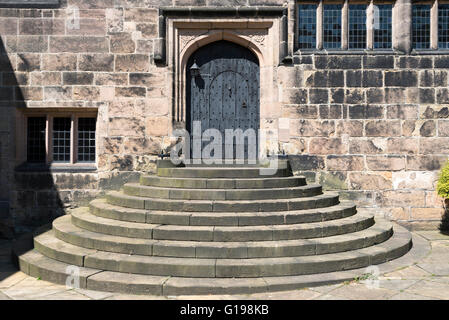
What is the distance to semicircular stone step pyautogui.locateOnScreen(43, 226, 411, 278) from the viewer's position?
4.54m

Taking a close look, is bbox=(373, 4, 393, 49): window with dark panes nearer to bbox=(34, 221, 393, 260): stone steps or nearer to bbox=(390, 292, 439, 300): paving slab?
bbox=(34, 221, 393, 260): stone steps

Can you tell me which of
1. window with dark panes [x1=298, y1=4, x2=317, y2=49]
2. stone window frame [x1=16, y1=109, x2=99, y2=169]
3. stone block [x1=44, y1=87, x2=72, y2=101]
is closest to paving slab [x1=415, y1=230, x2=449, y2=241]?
window with dark panes [x1=298, y1=4, x2=317, y2=49]

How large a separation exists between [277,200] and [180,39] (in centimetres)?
474

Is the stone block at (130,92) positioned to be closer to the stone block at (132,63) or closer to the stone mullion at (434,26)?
the stone block at (132,63)

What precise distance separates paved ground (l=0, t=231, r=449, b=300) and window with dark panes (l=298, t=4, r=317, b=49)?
542cm

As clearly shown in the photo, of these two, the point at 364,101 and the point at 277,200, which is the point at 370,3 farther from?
the point at 277,200

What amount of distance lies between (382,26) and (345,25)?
2.93 feet

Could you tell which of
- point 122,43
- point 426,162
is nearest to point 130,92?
point 122,43

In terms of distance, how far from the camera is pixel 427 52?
7969mm

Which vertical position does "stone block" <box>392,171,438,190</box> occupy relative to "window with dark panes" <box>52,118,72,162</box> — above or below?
below

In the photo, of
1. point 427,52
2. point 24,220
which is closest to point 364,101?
point 427,52

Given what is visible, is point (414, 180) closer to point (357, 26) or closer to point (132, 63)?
point (357, 26)

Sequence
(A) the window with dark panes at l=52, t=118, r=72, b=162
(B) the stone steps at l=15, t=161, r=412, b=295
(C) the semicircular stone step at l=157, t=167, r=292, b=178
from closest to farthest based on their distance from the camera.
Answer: (B) the stone steps at l=15, t=161, r=412, b=295, (C) the semicircular stone step at l=157, t=167, r=292, b=178, (A) the window with dark panes at l=52, t=118, r=72, b=162

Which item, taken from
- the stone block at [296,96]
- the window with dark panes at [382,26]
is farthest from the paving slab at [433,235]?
the window with dark panes at [382,26]
